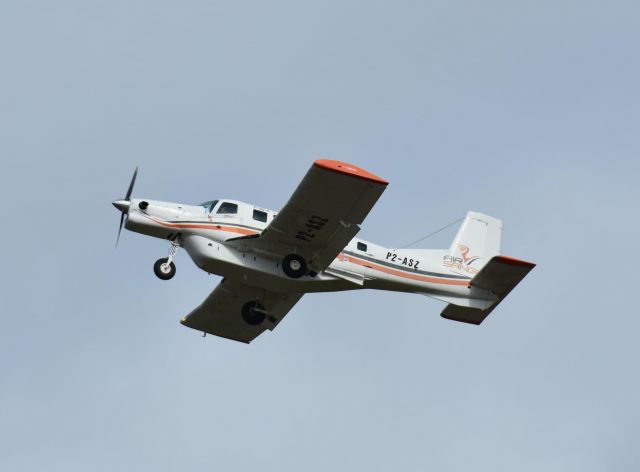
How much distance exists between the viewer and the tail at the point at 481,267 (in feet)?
116

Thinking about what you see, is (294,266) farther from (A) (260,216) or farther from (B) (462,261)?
(B) (462,261)

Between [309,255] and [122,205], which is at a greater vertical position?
[309,255]

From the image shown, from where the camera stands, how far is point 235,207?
34.3 metres

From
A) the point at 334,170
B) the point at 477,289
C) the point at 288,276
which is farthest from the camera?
the point at 477,289

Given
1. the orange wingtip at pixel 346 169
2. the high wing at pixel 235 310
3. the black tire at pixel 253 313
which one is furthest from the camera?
the black tire at pixel 253 313

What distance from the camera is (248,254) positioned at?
33938 millimetres

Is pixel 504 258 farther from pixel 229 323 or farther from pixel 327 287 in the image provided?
pixel 229 323

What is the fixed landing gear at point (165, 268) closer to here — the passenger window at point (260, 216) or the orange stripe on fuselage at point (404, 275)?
the passenger window at point (260, 216)

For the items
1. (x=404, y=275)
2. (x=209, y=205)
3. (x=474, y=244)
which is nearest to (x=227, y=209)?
(x=209, y=205)

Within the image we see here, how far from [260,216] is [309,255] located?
5.54 ft

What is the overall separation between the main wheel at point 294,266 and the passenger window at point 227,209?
71.5 inches

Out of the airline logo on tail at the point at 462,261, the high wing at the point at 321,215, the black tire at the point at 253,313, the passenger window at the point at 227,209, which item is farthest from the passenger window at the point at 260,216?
the airline logo on tail at the point at 462,261

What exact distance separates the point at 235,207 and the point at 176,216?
1507 mm

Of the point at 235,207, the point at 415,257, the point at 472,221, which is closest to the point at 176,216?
the point at 235,207
